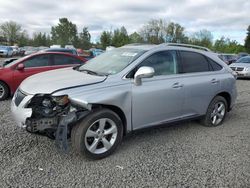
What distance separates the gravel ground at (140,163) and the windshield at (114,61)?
123 cm

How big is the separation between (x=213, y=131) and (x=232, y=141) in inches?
19.9

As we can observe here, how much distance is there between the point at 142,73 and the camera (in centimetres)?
359

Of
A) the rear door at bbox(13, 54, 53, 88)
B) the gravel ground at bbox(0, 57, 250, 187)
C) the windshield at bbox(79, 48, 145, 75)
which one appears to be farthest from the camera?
the rear door at bbox(13, 54, 53, 88)

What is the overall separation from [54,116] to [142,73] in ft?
4.43

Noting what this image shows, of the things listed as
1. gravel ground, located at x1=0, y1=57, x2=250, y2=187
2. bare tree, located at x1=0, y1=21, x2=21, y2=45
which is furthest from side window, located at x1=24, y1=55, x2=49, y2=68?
bare tree, located at x1=0, y1=21, x2=21, y2=45

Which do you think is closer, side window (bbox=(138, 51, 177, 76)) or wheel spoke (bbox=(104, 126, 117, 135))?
wheel spoke (bbox=(104, 126, 117, 135))

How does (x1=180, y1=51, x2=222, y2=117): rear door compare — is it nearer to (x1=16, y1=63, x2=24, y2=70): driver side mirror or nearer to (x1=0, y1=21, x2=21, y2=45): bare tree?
(x1=16, y1=63, x2=24, y2=70): driver side mirror

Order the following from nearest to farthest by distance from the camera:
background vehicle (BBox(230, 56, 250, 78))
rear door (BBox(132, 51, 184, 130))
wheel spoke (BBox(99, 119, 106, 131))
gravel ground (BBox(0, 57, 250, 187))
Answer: gravel ground (BBox(0, 57, 250, 187)) < wheel spoke (BBox(99, 119, 106, 131)) < rear door (BBox(132, 51, 184, 130)) < background vehicle (BBox(230, 56, 250, 78))

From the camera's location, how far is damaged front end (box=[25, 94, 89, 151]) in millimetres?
3205

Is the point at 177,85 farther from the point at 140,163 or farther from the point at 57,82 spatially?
the point at 57,82

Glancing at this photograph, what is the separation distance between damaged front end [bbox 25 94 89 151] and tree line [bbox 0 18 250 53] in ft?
157

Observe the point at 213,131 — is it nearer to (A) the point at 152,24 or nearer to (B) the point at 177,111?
(B) the point at 177,111

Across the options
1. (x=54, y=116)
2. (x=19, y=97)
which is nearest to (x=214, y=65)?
(x=54, y=116)

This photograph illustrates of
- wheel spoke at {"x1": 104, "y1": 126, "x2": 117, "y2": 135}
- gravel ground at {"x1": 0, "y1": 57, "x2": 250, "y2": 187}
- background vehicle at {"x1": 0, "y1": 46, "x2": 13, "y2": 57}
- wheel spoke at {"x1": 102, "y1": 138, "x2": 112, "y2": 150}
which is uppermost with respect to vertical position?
background vehicle at {"x1": 0, "y1": 46, "x2": 13, "y2": 57}
